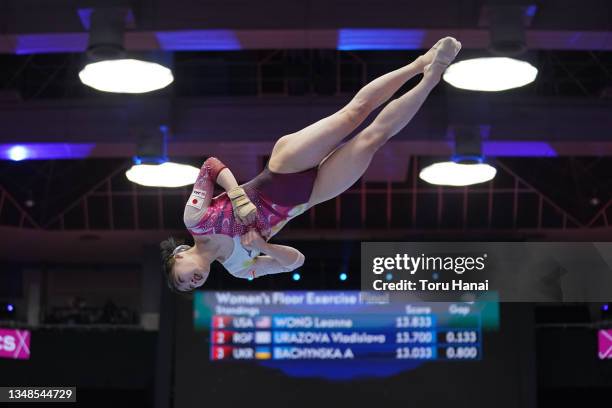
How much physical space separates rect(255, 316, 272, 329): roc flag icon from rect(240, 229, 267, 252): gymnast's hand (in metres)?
8.60

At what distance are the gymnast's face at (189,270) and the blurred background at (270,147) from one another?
2.53 m

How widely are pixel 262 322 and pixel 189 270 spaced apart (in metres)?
8.40

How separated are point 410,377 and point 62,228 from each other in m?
6.28

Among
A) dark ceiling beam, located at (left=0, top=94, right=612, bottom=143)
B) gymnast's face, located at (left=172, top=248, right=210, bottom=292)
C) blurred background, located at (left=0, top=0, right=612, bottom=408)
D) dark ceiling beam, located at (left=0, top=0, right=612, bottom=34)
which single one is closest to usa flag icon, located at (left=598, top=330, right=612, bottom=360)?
blurred background, located at (left=0, top=0, right=612, bottom=408)

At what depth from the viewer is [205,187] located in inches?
200

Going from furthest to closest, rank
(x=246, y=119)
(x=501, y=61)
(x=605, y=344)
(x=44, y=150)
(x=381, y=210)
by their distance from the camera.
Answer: (x=381, y=210) < (x=605, y=344) < (x=44, y=150) < (x=246, y=119) < (x=501, y=61)

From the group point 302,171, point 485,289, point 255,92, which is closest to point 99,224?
point 255,92

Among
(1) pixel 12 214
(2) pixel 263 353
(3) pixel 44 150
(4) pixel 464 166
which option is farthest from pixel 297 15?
(1) pixel 12 214

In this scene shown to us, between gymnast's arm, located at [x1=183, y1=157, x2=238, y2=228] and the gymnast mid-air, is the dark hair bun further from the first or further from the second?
gymnast's arm, located at [x1=183, y1=157, x2=238, y2=228]

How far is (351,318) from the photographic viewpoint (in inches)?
530

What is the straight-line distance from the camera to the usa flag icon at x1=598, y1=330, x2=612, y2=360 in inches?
547

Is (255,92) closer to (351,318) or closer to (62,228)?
(351,318)

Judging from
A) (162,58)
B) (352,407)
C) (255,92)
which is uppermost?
(255,92)

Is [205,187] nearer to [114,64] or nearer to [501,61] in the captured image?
[114,64]
